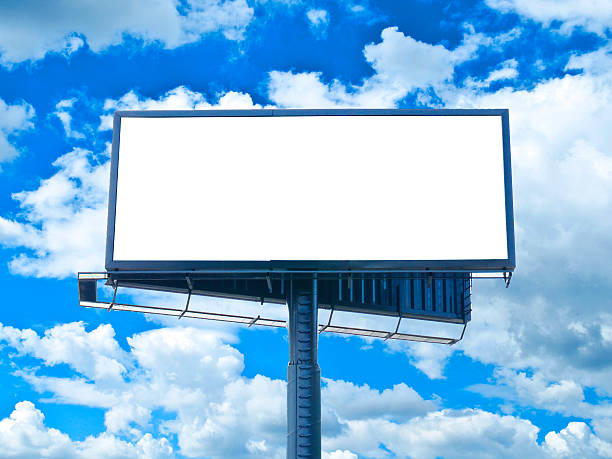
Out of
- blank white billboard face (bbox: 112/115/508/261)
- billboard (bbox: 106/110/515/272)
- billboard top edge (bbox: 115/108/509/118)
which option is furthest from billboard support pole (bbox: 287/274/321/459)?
billboard top edge (bbox: 115/108/509/118)

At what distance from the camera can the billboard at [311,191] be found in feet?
92.4

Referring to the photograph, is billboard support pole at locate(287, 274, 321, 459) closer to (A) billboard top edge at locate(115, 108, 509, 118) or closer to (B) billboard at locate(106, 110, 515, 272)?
(B) billboard at locate(106, 110, 515, 272)

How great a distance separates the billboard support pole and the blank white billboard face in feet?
5.41

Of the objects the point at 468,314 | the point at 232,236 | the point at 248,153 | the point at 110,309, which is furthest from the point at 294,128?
the point at 468,314

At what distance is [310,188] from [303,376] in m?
6.45

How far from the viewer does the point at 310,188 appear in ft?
94.3

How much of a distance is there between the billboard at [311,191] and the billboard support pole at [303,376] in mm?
1398

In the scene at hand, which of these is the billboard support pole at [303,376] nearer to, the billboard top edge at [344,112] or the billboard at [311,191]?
the billboard at [311,191]

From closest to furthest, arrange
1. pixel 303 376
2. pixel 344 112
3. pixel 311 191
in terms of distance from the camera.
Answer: pixel 303 376, pixel 311 191, pixel 344 112

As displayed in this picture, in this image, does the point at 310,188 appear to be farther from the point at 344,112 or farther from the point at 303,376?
the point at 303,376

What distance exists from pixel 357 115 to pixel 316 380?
939 centimetres

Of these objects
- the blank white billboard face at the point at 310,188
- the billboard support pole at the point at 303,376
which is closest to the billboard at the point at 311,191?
the blank white billboard face at the point at 310,188

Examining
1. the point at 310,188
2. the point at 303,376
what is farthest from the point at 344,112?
the point at 303,376

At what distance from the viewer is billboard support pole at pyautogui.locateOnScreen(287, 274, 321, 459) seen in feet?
90.1
